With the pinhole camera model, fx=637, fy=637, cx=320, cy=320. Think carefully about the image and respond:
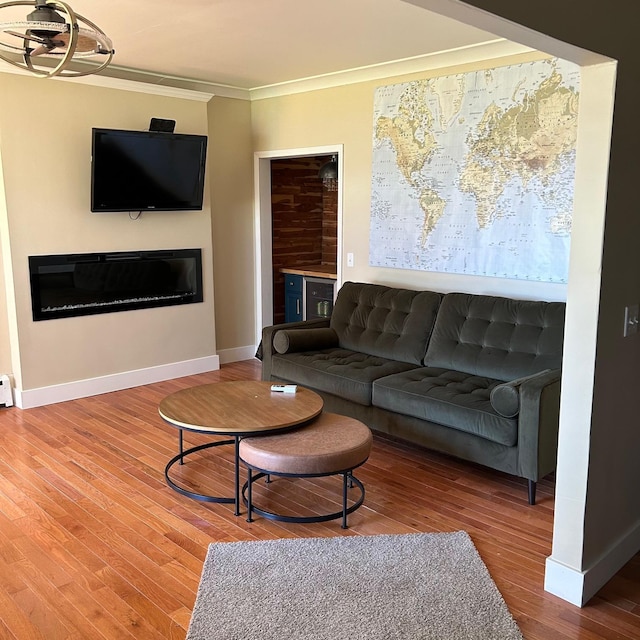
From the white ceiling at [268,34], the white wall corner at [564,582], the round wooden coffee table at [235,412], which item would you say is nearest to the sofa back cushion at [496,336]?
the round wooden coffee table at [235,412]

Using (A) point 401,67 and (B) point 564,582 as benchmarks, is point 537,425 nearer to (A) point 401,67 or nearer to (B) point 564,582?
(B) point 564,582

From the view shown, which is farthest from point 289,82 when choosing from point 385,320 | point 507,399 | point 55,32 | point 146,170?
point 507,399

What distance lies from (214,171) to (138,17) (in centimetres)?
229

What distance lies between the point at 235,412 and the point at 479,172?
8.14 ft

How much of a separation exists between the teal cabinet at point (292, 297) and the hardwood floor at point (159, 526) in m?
2.46

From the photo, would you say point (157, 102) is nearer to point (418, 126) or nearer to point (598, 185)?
point (418, 126)

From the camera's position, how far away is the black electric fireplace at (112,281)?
16.1ft

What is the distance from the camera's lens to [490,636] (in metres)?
2.28

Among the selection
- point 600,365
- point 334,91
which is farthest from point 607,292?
point 334,91

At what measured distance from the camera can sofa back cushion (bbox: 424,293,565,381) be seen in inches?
150

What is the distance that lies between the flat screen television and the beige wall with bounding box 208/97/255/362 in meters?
0.51

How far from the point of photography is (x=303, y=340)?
4.70 m

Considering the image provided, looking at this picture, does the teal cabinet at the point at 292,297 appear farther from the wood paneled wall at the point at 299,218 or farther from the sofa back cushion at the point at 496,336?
the sofa back cushion at the point at 496,336

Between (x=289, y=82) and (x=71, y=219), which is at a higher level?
(x=289, y=82)
